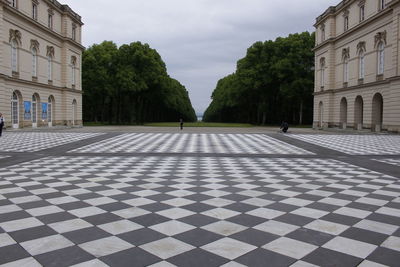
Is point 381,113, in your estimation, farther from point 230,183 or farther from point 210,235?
point 210,235

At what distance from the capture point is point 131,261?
3.77 metres

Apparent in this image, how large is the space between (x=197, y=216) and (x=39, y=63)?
124ft

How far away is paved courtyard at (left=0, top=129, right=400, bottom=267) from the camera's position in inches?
156

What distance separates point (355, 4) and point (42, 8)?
3339 cm

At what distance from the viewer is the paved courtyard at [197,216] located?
395 centimetres

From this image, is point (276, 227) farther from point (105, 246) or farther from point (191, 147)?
point (191, 147)

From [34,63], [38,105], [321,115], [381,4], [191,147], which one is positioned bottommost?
[191,147]

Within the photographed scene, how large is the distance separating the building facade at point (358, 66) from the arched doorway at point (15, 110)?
1358 inches

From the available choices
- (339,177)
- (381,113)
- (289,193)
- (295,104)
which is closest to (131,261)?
(289,193)

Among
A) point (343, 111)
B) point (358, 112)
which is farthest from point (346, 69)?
point (358, 112)

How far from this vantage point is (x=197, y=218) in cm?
539

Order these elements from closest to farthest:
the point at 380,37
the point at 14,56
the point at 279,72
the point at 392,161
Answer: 1. the point at 392,161
2. the point at 380,37
3. the point at 14,56
4. the point at 279,72

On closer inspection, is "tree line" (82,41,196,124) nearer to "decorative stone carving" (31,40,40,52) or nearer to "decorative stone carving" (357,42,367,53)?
"decorative stone carving" (31,40,40,52)

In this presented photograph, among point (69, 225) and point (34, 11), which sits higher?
point (34, 11)
